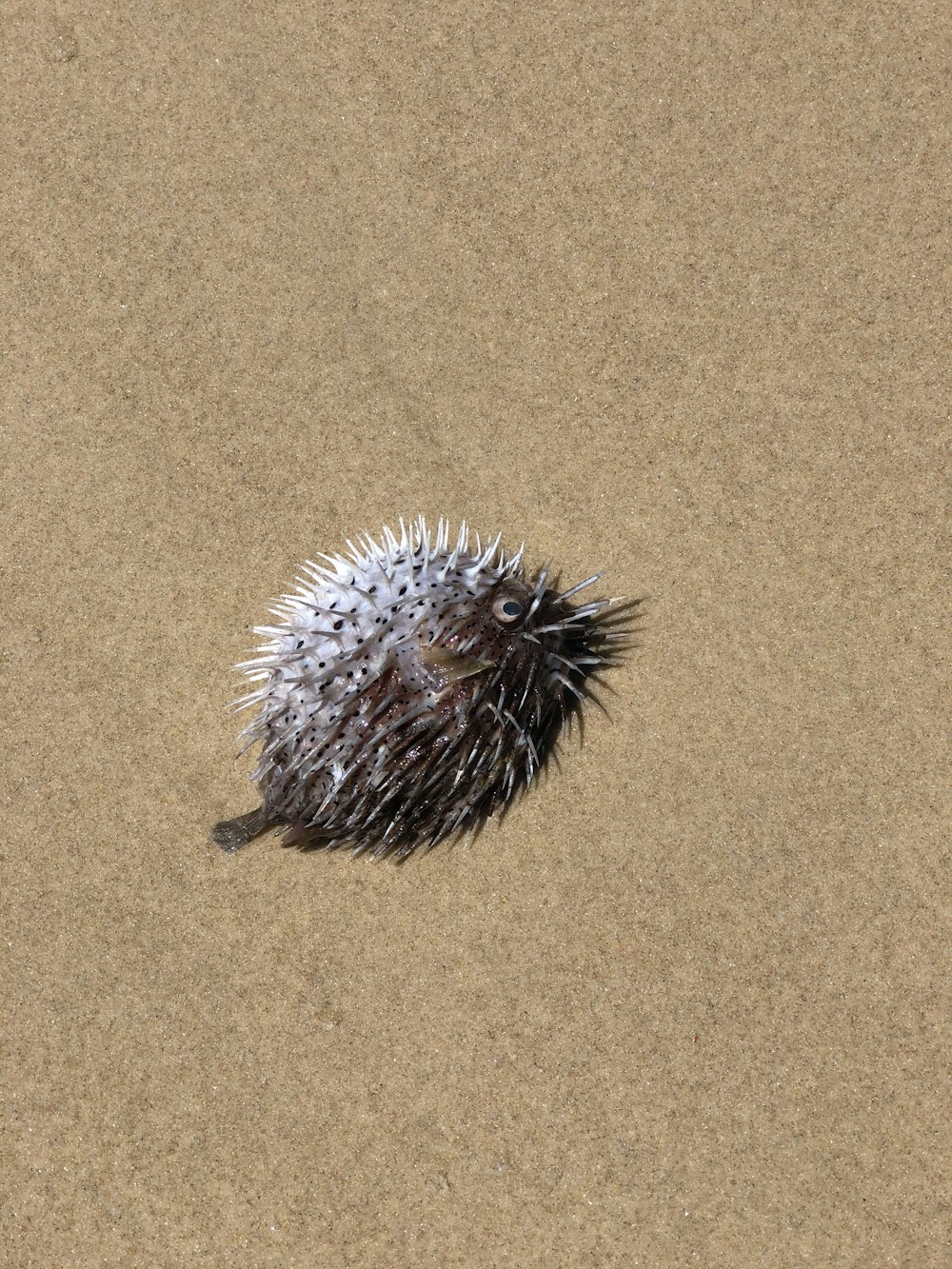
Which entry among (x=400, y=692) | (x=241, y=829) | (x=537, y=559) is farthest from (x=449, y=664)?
(x=241, y=829)

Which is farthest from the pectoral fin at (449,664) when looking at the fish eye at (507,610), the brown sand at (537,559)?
the brown sand at (537,559)

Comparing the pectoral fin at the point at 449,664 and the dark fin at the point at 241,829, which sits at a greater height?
the pectoral fin at the point at 449,664

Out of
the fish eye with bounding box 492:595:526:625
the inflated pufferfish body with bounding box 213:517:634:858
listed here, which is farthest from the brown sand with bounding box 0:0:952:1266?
the fish eye with bounding box 492:595:526:625

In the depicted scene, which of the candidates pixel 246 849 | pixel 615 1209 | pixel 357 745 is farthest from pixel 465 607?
pixel 615 1209

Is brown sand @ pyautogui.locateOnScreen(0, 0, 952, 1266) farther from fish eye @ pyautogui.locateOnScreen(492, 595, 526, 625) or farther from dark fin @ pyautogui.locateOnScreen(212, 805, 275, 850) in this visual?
fish eye @ pyautogui.locateOnScreen(492, 595, 526, 625)

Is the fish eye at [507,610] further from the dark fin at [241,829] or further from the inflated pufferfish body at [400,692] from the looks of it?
the dark fin at [241,829]

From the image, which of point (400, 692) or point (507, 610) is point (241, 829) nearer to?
point (400, 692)

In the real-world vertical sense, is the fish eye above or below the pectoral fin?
above
